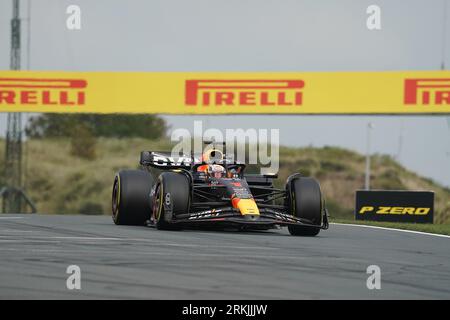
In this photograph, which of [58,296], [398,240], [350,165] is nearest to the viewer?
[58,296]

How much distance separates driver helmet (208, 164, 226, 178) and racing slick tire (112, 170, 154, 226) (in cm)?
142

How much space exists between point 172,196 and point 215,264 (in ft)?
17.4

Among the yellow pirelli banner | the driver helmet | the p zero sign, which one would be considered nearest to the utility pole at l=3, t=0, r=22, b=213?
the yellow pirelli banner

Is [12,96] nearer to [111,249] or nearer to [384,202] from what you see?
[384,202]

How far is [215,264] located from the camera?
10828 mm

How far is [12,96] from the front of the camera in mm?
32375

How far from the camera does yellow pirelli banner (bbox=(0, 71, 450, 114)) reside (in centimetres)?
3150

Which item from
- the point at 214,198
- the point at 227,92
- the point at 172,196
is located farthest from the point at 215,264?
the point at 227,92

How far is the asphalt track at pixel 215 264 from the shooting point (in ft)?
28.6

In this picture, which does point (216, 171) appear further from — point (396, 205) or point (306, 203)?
point (396, 205)

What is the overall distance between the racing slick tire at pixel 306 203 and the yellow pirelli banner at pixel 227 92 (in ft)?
50.4

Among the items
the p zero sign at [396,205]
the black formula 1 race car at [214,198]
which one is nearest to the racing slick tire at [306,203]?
the black formula 1 race car at [214,198]
